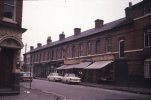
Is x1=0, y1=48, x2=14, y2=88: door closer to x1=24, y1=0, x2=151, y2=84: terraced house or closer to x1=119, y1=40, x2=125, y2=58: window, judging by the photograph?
x1=24, y1=0, x2=151, y2=84: terraced house

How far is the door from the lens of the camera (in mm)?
17609

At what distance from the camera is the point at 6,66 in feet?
58.5

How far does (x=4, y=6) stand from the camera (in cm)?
1781

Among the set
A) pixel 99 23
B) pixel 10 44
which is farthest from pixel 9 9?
pixel 99 23

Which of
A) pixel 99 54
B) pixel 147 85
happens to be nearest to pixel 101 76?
pixel 99 54

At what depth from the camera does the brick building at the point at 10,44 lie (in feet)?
56.8

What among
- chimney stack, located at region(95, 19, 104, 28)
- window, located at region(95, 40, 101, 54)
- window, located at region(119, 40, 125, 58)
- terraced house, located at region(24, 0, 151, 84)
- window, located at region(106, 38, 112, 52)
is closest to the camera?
terraced house, located at region(24, 0, 151, 84)

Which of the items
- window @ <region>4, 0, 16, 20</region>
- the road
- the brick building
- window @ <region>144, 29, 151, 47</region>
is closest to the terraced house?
window @ <region>144, 29, 151, 47</region>

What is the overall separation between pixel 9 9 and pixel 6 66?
418 cm

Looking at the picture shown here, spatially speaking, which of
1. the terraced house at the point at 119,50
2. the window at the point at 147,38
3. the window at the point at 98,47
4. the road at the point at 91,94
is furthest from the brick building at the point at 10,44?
the window at the point at 98,47

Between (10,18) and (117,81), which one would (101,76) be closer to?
(117,81)

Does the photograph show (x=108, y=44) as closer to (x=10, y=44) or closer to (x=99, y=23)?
(x=99, y=23)

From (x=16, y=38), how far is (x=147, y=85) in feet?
55.9

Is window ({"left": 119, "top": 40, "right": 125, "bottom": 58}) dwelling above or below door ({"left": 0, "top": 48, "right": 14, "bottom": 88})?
above
